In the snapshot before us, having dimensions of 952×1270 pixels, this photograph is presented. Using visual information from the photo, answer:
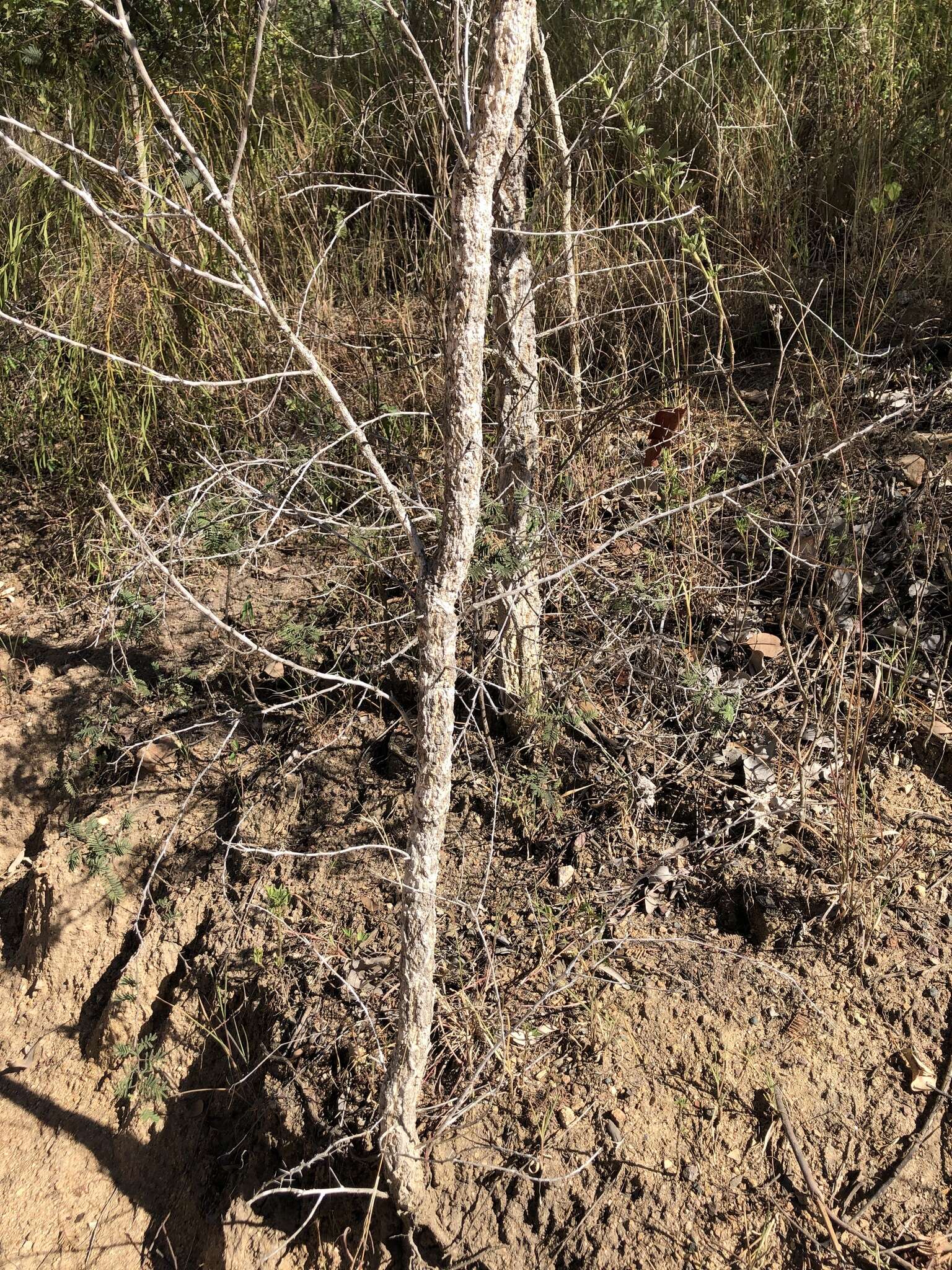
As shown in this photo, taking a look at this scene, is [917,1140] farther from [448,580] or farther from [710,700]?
[448,580]

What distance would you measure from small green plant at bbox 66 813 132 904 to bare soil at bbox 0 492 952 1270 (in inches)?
0.5

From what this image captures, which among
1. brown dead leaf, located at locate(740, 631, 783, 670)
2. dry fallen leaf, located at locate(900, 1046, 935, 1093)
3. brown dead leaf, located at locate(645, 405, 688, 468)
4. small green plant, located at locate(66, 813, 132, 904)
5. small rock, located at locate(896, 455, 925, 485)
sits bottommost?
small green plant, located at locate(66, 813, 132, 904)

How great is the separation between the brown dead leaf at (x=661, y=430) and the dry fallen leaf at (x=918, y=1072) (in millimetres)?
1617

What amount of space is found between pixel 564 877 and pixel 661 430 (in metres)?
1.32

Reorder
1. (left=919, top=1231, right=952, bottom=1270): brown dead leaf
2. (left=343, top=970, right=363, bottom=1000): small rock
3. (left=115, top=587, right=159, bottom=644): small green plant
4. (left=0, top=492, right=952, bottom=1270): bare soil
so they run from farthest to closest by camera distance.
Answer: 1. (left=115, top=587, right=159, bottom=644): small green plant
2. (left=343, top=970, right=363, bottom=1000): small rock
3. (left=0, top=492, right=952, bottom=1270): bare soil
4. (left=919, top=1231, right=952, bottom=1270): brown dead leaf

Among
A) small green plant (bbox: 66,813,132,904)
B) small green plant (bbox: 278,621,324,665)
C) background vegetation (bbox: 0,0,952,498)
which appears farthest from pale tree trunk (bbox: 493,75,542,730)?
small green plant (bbox: 66,813,132,904)

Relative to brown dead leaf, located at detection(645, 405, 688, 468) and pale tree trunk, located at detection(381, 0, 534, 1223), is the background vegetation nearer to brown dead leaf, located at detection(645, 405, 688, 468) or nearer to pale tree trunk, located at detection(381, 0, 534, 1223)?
brown dead leaf, located at detection(645, 405, 688, 468)

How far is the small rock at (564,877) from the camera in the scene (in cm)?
254

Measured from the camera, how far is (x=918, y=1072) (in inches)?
84.4

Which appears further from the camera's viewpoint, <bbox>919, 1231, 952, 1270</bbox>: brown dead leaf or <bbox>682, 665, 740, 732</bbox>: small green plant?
<bbox>682, 665, 740, 732</bbox>: small green plant

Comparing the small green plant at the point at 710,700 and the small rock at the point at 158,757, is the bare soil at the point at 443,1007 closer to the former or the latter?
the small rock at the point at 158,757

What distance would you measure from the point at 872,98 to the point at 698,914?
288 centimetres

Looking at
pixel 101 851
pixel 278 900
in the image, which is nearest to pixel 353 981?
pixel 278 900

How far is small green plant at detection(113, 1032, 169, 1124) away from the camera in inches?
107
